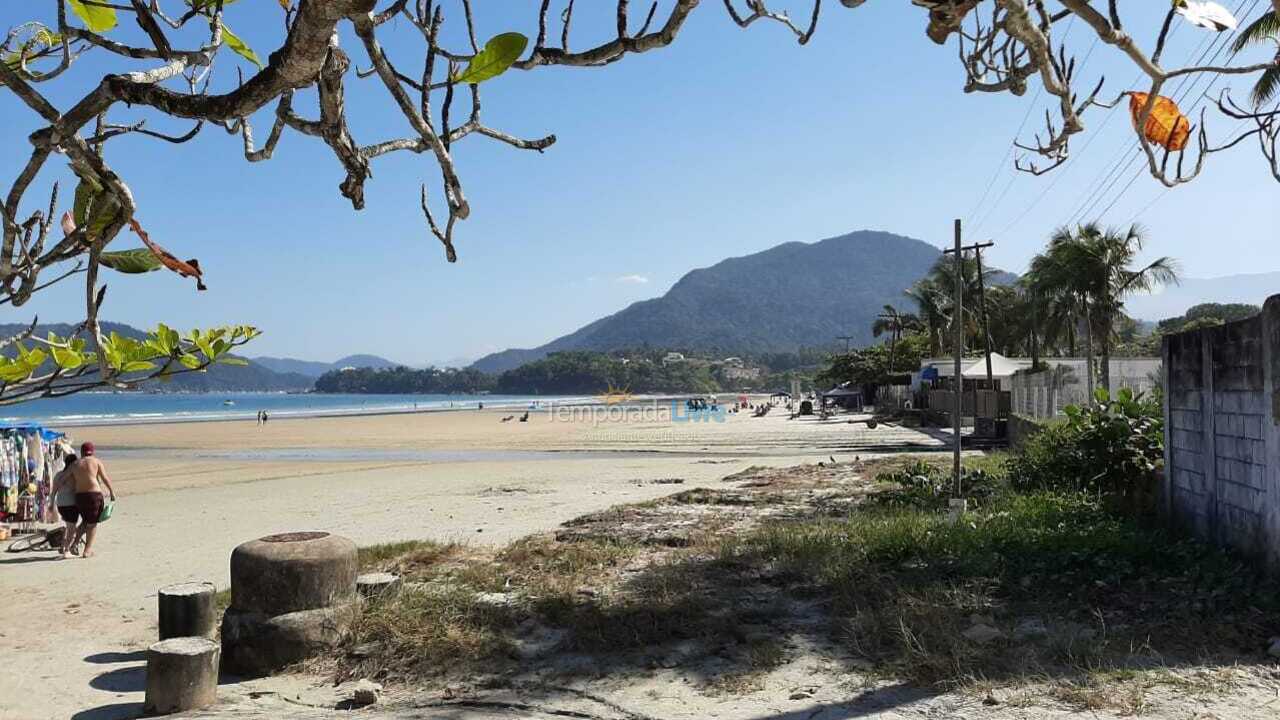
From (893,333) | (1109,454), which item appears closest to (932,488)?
(1109,454)

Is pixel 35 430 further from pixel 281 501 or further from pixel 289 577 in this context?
pixel 289 577

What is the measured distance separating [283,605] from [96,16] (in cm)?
468

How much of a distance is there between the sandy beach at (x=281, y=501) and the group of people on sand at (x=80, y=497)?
297 millimetres

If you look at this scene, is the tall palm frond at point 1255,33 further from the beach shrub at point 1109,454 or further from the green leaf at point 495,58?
the green leaf at point 495,58

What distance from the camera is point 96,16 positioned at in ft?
8.40

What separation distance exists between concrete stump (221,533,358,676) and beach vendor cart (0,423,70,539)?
23.2ft

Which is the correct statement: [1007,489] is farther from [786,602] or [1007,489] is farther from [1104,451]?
[786,602]

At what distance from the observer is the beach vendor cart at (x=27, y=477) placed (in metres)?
11.7

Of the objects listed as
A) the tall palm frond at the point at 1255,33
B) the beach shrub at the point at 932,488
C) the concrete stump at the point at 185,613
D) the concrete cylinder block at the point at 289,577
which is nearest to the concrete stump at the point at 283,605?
the concrete cylinder block at the point at 289,577

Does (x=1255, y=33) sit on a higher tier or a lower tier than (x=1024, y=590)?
higher

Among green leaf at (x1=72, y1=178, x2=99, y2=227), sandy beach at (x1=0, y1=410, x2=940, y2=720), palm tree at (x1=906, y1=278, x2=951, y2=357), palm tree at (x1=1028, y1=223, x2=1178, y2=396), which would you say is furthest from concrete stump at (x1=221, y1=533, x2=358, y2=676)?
palm tree at (x1=906, y1=278, x2=951, y2=357)

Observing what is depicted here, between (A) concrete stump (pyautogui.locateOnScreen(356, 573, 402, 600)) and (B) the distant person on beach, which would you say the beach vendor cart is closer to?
(B) the distant person on beach

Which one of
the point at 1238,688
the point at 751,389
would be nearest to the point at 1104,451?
the point at 1238,688

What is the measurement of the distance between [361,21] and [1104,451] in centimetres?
1039
